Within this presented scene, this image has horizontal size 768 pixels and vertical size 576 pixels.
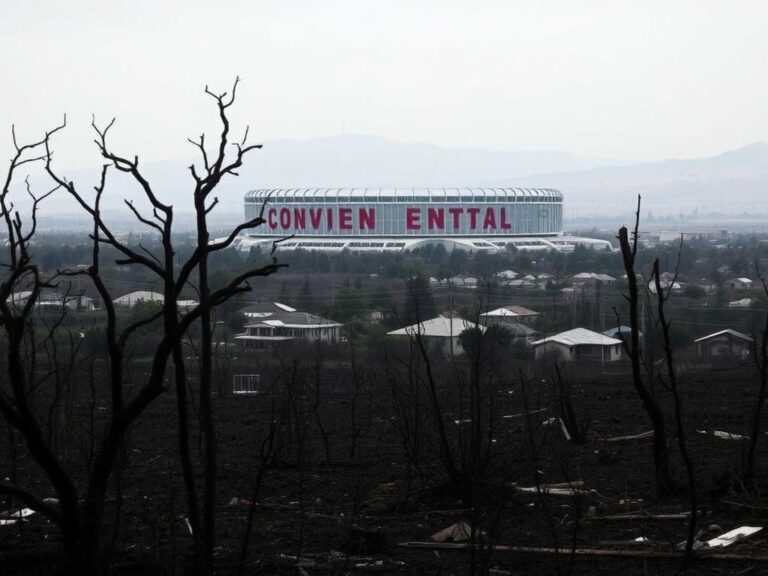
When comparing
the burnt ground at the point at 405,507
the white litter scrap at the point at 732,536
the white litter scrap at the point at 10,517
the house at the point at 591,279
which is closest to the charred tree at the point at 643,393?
the burnt ground at the point at 405,507

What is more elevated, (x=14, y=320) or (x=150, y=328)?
(x=14, y=320)

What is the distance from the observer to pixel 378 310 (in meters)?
38.3

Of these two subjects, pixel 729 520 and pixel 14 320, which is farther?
pixel 729 520

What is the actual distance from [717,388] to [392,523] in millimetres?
11565

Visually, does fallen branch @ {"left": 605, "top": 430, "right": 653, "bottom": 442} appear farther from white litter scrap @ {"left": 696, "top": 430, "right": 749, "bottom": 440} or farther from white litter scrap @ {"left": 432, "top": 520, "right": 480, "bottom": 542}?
white litter scrap @ {"left": 432, "top": 520, "right": 480, "bottom": 542}

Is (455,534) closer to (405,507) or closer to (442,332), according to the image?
(405,507)

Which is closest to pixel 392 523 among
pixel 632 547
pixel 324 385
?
pixel 632 547

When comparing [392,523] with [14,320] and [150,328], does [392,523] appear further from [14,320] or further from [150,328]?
[150,328]

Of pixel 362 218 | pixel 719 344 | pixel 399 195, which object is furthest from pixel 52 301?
pixel 399 195

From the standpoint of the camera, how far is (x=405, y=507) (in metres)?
9.21

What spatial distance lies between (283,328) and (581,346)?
27.8 ft

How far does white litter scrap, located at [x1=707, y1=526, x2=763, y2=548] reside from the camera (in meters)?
7.33

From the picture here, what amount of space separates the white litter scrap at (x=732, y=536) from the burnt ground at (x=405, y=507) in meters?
0.06

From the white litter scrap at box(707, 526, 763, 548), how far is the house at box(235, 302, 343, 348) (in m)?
23.7
